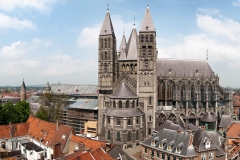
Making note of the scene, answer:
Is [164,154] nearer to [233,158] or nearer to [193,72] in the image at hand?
[233,158]

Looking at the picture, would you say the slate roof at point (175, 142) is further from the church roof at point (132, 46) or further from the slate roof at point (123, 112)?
the church roof at point (132, 46)

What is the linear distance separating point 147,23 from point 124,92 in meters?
21.1

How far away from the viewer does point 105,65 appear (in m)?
68.3

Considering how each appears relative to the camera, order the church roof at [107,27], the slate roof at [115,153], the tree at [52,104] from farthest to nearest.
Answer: the tree at [52,104] → the church roof at [107,27] → the slate roof at [115,153]

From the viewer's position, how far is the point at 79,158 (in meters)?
30.8

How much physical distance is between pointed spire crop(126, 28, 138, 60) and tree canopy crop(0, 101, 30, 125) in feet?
111

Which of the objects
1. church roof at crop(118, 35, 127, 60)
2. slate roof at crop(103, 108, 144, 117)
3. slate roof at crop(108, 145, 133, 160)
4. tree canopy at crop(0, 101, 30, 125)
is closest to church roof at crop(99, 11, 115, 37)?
church roof at crop(118, 35, 127, 60)

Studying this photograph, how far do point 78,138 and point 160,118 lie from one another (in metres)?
28.1

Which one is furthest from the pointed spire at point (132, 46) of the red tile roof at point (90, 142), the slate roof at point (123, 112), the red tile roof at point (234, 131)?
the red tile roof at point (90, 142)

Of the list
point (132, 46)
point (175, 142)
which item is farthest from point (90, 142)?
point (132, 46)

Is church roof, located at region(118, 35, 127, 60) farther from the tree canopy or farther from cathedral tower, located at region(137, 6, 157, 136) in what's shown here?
the tree canopy

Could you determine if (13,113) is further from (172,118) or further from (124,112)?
(172,118)

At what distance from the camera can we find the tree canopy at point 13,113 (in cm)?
5908

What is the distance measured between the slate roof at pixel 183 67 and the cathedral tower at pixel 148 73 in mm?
6928
